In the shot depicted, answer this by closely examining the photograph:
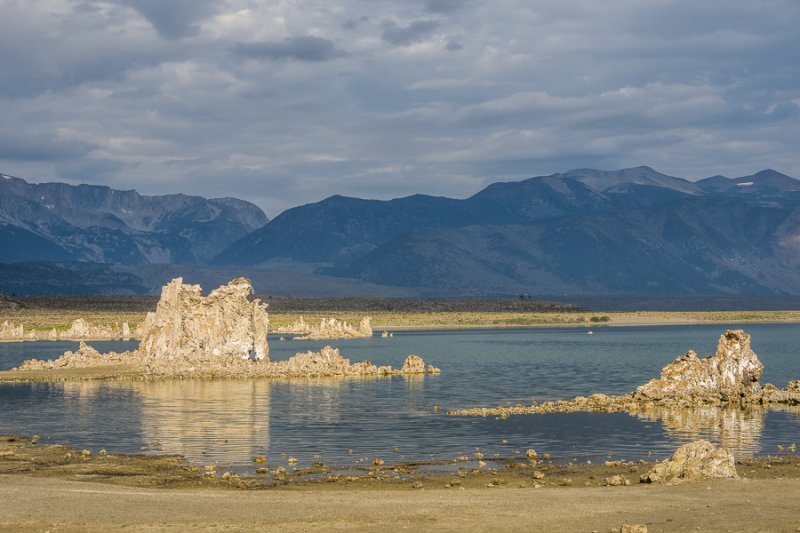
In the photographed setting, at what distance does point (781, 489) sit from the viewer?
22797mm

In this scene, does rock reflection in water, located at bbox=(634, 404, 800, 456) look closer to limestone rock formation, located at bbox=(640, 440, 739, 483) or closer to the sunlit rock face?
the sunlit rock face

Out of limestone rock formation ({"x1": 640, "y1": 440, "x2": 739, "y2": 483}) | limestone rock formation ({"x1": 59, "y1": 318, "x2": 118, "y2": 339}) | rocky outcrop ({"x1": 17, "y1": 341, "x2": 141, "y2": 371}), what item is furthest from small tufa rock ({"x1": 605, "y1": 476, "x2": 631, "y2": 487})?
limestone rock formation ({"x1": 59, "y1": 318, "x2": 118, "y2": 339})

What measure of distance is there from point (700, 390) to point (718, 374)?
1.54 meters

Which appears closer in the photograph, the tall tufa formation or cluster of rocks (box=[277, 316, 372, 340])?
the tall tufa formation

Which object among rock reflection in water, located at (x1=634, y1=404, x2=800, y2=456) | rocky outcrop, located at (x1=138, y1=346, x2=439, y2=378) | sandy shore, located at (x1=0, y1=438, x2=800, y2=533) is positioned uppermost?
rocky outcrop, located at (x1=138, y1=346, x2=439, y2=378)

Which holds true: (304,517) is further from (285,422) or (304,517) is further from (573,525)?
(285,422)

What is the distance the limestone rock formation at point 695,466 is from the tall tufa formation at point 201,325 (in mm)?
41073

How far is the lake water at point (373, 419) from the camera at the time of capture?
1251 inches

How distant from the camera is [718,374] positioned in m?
44.7

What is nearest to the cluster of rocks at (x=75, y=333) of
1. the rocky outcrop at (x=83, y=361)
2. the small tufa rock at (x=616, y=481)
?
the rocky outcrop at (x=83, y=361)

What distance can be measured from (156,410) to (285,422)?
24.9 feet

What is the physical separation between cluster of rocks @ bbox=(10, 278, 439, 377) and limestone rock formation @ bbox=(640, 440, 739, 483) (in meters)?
37.9

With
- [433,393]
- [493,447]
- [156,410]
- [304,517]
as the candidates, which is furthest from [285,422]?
[304,517]

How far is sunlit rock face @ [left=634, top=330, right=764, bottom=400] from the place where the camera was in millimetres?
44000
